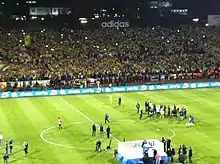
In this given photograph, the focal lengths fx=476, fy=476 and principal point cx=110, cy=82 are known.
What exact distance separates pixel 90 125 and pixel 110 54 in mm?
38174

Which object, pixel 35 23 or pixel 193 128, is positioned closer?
pixel 193 128

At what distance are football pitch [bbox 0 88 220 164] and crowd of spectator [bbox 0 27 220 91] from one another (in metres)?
9.82

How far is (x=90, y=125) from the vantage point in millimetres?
47125

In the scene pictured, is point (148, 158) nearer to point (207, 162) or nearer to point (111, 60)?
point (207, 162)

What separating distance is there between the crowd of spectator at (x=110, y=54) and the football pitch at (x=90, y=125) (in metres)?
9.82

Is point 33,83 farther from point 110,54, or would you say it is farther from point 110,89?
point 110,54

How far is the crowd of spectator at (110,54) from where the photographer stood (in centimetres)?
7469

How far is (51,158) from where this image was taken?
36094 mm

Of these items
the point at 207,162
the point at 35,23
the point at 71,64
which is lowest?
the point at 207,162

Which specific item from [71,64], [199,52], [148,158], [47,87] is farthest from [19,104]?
[199,52]

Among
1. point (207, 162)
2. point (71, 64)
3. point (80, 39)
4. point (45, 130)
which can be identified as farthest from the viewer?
point (80, 39)

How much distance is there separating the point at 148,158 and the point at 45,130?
52.8 feet

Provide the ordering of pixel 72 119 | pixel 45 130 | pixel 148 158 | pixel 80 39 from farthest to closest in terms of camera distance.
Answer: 1. pixel 80 39
2. pixel 72 119
3. pixel 45 130
4. pixel 148 158

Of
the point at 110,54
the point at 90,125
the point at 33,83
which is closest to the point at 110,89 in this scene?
the point at 33,83
